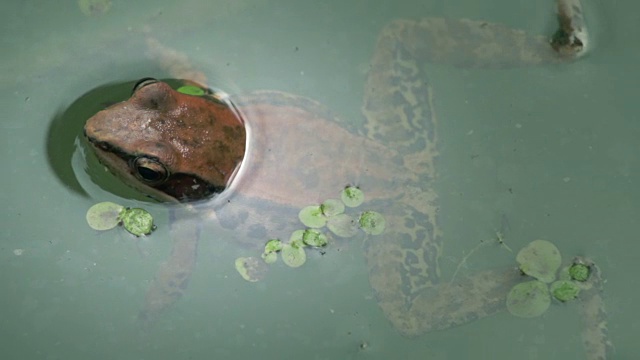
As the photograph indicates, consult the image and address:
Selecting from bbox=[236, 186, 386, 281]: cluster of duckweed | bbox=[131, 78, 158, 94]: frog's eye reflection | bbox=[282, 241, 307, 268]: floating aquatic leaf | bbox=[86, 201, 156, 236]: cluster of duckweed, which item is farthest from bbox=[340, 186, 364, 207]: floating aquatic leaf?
bbox=[131, 78, 158, 94]: frog's eye reflection

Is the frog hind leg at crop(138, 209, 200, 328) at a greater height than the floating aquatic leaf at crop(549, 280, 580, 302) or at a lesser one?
lesser

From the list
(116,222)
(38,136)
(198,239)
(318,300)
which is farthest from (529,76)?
(38,136)

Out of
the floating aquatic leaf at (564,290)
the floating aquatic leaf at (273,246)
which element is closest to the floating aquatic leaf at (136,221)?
the floating aquatic leaf at (273,246)

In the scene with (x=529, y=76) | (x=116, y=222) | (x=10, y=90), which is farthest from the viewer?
(x=529, y=76)

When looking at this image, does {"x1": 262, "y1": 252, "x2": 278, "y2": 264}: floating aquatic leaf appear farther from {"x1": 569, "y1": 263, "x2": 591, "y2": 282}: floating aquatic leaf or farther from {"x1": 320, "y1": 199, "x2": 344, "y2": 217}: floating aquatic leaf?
{"x1": 569, "y1": 263, "x2": 591, "y2": 282}: floating aquatic leaf

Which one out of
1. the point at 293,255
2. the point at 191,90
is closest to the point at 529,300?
the point at 293,255

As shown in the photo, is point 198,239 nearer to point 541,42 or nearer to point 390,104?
point 390,104

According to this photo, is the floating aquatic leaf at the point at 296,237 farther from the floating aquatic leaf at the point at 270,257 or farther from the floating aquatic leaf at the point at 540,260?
the floating aquatic leaf at the point at 540,260

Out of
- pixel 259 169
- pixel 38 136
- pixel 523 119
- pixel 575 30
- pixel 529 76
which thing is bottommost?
pixel 38 136
